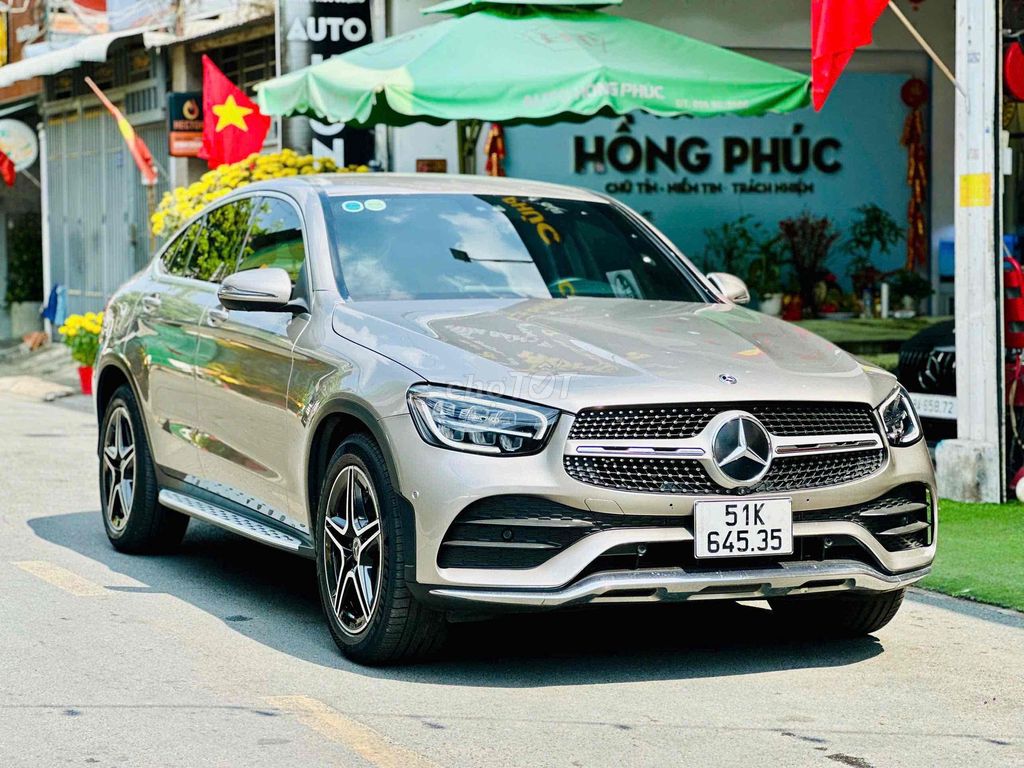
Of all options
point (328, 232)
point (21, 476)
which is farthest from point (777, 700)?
point (21, 476)

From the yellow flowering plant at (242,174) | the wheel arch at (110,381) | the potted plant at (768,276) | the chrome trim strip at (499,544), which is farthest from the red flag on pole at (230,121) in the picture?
the chrome trim strip at (499,544)

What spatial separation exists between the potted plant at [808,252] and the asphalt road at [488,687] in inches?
391

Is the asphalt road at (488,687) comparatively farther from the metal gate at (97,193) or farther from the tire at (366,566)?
the metal gate at (97,193)

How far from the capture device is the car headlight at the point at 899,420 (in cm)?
609

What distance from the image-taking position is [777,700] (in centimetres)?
568

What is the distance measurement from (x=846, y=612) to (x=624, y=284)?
1603 millimetres

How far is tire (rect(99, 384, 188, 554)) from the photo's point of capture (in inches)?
328

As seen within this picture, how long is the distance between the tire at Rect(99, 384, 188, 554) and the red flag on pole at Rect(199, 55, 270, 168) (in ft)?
28.3

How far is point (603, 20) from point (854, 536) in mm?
7407

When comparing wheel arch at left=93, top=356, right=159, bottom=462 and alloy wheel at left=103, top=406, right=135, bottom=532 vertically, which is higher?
wheel arch at left=93, top=356, right=159, bottom=462

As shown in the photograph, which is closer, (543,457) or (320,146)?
(543,457)

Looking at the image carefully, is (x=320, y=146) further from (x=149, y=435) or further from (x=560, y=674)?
(x=560, y=674)

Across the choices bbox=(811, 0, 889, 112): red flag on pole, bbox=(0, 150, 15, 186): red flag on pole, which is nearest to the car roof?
bbox=(811, 0, 889, 112): red flag on pole

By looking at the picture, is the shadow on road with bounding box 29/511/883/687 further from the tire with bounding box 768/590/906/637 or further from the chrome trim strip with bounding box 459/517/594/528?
the chrome trim strip with bounding box 459/517/594/528
